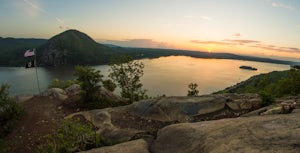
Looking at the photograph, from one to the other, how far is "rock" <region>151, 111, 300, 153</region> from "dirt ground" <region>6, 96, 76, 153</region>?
11310 millimetres

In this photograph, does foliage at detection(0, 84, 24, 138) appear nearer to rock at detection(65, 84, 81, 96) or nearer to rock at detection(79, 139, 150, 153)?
rock at detection(65, 84, 81, 96)

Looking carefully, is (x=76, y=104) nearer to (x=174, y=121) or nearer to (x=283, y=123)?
(x=174, y=121)

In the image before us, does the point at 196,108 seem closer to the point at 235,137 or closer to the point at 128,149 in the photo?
the point at 128,149

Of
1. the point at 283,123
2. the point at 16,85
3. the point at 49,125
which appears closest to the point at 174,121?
the point at 283,123

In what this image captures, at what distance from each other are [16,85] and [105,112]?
10446 cm

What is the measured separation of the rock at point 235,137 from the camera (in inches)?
297

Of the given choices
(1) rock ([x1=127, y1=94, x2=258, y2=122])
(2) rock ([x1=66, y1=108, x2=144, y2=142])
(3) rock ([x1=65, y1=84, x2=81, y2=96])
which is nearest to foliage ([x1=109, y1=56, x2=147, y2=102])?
(3) rock ([x1=65, y1=84, x2=81, y2=96])

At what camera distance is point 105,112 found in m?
19.7

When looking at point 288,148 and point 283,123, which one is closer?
point 288,148

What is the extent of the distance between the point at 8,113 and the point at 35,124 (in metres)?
2.86

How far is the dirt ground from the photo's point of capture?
16984mm

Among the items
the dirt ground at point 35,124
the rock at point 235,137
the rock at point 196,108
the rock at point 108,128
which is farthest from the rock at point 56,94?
the rock at point 235,137

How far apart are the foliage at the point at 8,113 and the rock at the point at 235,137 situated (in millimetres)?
15085

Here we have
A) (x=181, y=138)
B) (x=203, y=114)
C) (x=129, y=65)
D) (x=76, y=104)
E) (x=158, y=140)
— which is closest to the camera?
(x=181, y=138)
